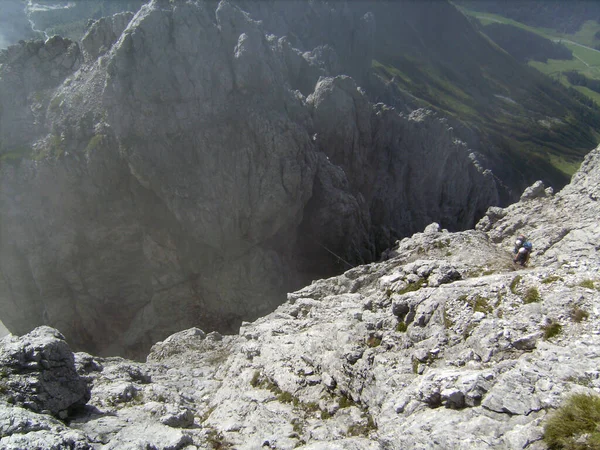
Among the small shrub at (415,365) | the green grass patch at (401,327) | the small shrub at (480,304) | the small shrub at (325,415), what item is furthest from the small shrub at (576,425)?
the small shrub at (325,415)

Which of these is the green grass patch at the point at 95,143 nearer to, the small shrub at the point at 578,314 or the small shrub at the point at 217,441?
the small shrub at the point at 217,441

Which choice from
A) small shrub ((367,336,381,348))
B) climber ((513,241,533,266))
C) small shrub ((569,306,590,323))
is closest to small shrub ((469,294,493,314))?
small shrub ((569,306,590,323))

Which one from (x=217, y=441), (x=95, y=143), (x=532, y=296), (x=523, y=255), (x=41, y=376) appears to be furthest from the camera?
(x=95, y=143)

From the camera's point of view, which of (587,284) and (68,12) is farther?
(68,12)

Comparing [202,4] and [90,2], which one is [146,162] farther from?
[90,2]

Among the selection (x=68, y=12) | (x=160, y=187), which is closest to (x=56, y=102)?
(x=160, y=187)

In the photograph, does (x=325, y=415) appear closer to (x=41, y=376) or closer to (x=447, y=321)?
(x=447, y=321)

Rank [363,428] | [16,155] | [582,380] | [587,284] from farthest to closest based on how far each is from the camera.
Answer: [16,155], [363,428], [587,284], [582,380]

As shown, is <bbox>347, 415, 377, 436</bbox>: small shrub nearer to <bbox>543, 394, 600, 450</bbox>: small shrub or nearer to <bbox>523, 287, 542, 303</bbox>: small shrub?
<bbox>543, 394, 600, 450</bbox>: small shrub
